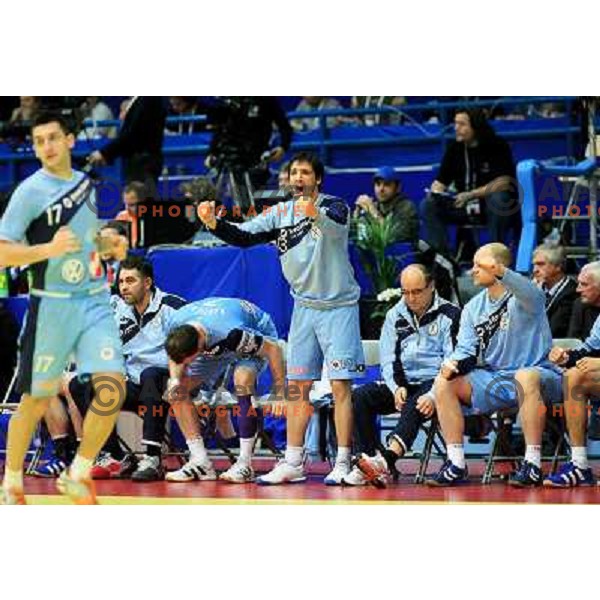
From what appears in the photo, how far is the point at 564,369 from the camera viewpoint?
37.8 feet

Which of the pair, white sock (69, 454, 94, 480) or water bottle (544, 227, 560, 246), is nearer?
white sock (69, 454, 94, 480)

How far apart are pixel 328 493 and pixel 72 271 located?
6.56ft

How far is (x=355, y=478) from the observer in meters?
11.6

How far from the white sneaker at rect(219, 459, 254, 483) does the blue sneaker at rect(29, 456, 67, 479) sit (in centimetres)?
98

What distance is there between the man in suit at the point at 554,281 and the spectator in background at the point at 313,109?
11.3ft

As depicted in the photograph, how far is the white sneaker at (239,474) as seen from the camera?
1188cm

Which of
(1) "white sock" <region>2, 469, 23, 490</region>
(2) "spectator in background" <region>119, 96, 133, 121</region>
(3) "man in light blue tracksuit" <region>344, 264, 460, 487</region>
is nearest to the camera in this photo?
(1) "white sock" <region>2, 469, 23, 490</region>

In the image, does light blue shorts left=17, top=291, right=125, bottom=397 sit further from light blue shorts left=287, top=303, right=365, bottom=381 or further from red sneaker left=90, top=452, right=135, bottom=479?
red sneaker left=90, top=452, right=135, bottom=479

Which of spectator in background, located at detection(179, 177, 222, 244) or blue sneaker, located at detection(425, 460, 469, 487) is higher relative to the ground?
spectator in background, located at detection(179, 177, 222, 244)

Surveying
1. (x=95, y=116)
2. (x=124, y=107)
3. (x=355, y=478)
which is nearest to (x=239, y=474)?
(x=355, y=478)

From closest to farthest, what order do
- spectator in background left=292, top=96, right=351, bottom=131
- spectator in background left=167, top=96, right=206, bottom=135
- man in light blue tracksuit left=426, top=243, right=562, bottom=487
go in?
1. man in light blue tracksuit left=426, top=243, right=562, bottom=487
2. spectator in background left=167, top=96, right=206, bottom=135
3. spectator in background left=292, top=96, right=351, bottom=131

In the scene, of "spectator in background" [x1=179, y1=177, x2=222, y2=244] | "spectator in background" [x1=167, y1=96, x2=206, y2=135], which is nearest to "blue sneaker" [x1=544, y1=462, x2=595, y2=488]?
"spectator in background" [x1=179, y1=177, x2=222, y2=244]

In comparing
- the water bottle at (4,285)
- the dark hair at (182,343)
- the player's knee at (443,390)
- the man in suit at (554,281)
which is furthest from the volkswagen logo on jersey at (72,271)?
the man in suit at (554,281)

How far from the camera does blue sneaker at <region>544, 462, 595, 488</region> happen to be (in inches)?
452
